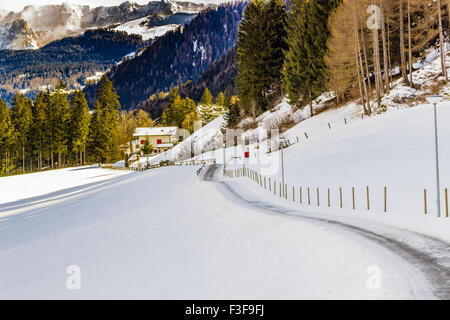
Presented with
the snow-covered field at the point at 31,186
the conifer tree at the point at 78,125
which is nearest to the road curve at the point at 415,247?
the snow-covered field at the point at 31,186

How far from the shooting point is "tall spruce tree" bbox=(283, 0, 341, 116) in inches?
1769

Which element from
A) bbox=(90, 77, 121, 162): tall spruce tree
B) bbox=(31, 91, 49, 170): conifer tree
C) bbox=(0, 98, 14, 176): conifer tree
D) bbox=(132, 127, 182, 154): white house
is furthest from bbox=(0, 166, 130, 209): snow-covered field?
bbox=(132, 127, 182, 154): white house

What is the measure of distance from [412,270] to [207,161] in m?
49.2

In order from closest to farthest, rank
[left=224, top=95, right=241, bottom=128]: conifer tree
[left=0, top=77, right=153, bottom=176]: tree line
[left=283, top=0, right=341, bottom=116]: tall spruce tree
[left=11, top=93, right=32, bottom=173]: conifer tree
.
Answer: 1. [left=283, top=0, right=341, bottom=116]: tall spruce tree
2. [left=0, top=77, right=153, bottom=176]: tree line
3. [left=224, top=95, right=241, bottom=128]: conifer tree
4. [left=11, top=93, right=32, bottom=173]: conifer tree

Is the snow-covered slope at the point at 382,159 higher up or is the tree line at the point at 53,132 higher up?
the tree line at the point at 53,132

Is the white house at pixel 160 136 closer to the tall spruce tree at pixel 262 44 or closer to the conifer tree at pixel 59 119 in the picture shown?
the conifer tree at pixel 59 119

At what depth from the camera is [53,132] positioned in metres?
69.8

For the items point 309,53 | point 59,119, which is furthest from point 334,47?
point 59,119

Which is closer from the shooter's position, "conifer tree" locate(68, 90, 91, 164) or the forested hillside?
"conifer tree" locate(68, 90, 91, 164)

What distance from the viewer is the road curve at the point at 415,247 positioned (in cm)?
721

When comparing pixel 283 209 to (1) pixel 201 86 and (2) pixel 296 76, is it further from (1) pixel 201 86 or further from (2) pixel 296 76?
(1) pixel 201 86

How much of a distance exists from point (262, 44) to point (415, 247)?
5077 cm

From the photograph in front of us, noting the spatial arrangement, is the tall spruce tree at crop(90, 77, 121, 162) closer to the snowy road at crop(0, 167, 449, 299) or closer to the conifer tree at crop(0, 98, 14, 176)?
the conifer tree at crop(0, 98, 14, 176)

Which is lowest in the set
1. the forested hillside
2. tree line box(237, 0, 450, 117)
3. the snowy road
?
the snowy road
